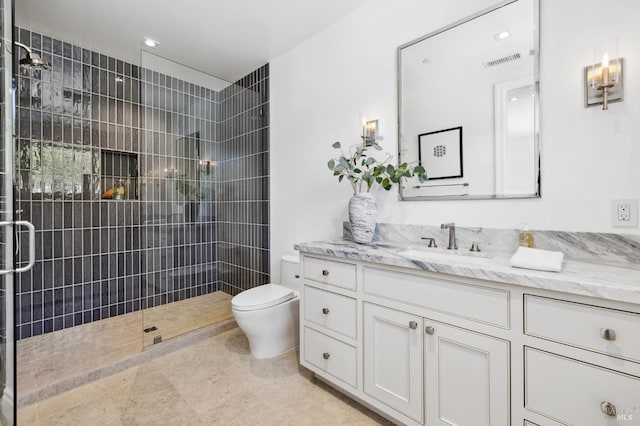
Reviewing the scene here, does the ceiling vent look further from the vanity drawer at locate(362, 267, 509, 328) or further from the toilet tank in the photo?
the toilet tank

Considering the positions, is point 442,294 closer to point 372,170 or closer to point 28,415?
point 372,170

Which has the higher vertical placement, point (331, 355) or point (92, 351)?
point (331, 355)

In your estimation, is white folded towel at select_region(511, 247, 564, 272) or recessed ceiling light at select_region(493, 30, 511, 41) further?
recessed ceiling light at select_region(493, 30, 511, 41)

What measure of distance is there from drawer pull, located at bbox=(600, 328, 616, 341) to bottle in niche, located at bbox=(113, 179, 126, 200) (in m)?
3.40

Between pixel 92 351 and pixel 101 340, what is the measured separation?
185 mm

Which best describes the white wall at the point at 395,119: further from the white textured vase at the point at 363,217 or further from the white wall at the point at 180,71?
the white wall at the point at 180,71

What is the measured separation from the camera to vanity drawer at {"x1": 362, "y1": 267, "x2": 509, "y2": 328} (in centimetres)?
112

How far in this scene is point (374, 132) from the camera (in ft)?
6.56

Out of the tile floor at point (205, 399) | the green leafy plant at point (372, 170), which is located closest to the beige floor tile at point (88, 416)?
the tile floor at point (205, 399)

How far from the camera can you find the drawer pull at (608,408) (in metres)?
0.89

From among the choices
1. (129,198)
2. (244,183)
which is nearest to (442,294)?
(244,183)

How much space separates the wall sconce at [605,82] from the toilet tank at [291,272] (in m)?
2.00

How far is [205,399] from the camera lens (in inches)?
67.2

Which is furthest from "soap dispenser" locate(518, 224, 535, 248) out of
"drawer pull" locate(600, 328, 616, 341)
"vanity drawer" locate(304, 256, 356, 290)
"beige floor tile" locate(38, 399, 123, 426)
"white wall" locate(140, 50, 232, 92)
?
"white wall" locate(140, 50, 232, 92)
